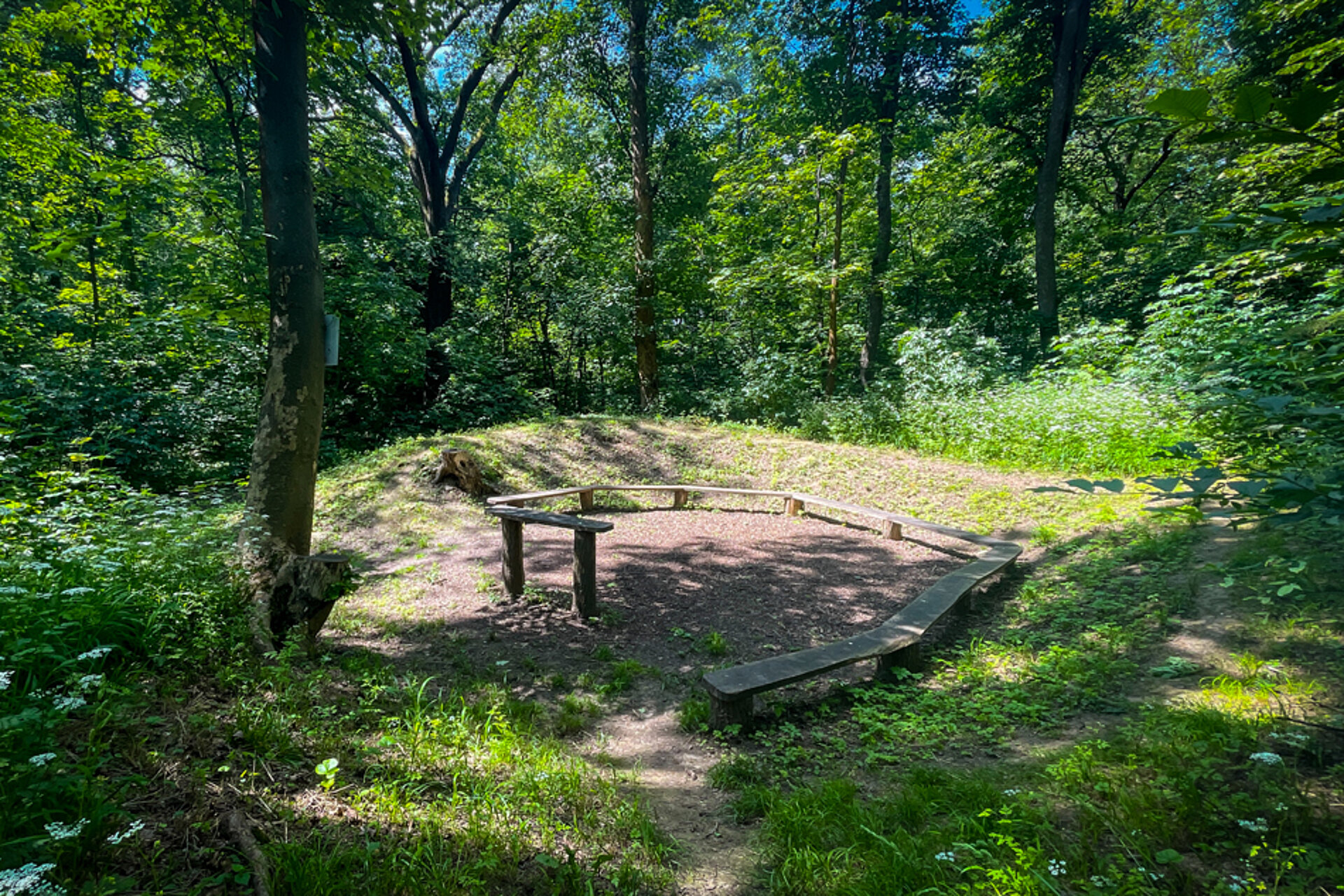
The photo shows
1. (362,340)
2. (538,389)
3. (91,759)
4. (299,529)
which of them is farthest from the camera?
(538,389)

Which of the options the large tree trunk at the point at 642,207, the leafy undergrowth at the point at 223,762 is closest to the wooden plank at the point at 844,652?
the leafy undergrowth at the point at 223,762

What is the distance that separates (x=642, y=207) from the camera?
13375 mm

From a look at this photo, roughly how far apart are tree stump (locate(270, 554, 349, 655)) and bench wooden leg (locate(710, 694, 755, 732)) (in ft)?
8.22

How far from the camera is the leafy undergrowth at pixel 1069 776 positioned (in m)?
1.85

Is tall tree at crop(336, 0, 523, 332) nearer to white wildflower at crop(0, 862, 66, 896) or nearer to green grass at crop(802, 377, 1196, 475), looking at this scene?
green grass at crop(802, 377, 1196, 475)

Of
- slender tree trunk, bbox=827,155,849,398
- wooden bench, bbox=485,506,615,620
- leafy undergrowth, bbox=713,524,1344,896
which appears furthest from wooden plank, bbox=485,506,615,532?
slender tree trunk, bbox=827,155,849,398

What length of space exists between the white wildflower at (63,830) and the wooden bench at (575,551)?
126 inches

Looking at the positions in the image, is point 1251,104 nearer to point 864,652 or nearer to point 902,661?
point 864,652

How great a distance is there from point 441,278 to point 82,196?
6.22 m

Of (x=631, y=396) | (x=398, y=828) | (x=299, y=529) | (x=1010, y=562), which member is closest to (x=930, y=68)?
(x=631, y=396)

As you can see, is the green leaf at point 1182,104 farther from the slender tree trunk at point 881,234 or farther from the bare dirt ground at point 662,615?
the slender tree trunk at point 881,234

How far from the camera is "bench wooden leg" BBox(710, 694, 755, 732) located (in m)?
3.29

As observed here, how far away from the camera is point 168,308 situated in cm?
929

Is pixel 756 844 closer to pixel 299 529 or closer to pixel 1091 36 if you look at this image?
pixel 299 529
